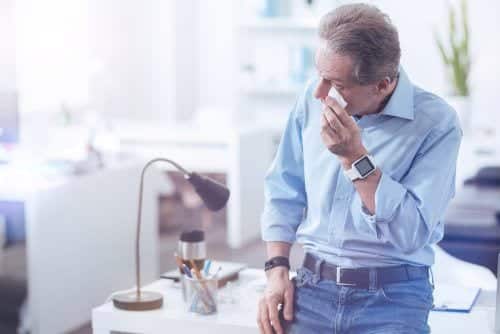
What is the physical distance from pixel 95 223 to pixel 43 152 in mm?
617

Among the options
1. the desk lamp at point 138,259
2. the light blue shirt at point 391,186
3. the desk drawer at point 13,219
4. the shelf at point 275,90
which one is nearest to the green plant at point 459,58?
the shelf at point 275,90

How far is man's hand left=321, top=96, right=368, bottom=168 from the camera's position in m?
1.68

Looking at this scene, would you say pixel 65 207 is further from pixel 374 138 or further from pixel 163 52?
pixel 163 52

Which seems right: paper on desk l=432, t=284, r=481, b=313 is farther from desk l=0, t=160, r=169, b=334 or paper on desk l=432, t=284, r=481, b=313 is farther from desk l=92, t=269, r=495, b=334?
desk l=0, t=160, r=169, b=334

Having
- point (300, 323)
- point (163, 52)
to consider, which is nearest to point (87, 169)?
point (300, 323)

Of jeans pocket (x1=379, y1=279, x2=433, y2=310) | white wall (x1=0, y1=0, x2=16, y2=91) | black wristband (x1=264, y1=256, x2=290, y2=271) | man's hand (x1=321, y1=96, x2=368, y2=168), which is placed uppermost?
white wall (x1=0, y1=0, x2=16, y2=91)

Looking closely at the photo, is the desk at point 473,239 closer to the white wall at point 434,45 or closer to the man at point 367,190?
the man at point 367,190

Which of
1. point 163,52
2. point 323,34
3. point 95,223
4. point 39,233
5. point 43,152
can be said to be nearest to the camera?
point 323,34

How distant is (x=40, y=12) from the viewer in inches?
226

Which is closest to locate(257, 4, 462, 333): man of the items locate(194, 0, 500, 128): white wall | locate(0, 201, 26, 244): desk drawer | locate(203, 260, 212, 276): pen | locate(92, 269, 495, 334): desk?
locate(92, 269, 495, 334): desk

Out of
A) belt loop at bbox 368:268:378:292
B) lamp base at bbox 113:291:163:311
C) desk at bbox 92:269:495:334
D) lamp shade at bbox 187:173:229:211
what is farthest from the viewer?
lamp shade at bbox 187:173:229:211

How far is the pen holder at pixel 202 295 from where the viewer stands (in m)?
2.02

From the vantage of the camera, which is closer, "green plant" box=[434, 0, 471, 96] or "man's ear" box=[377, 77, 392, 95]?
"man's ear" box=[377, 77, 392, 95]

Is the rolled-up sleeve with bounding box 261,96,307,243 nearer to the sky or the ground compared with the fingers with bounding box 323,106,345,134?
nearer to the ground
